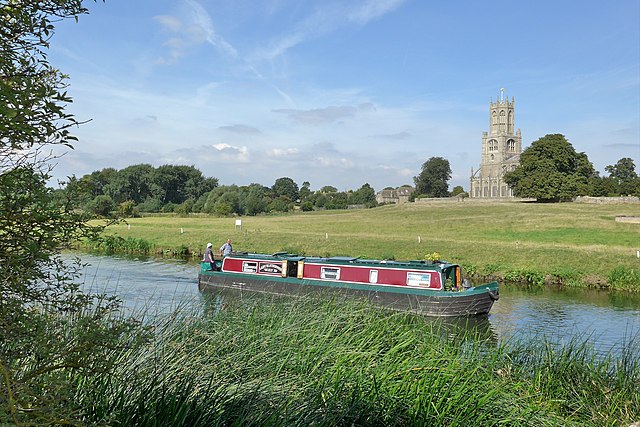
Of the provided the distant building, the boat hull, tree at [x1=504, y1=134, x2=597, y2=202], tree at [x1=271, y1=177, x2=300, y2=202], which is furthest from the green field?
the distant building

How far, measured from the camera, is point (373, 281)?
18234 millimetres

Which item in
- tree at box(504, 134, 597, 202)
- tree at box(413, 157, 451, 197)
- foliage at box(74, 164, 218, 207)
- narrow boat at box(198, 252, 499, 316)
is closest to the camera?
narrow boat at box(198, 252, 499, 316)

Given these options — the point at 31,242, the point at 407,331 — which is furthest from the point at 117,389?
the point at 407,331

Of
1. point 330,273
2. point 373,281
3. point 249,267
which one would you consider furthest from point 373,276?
point 249,267

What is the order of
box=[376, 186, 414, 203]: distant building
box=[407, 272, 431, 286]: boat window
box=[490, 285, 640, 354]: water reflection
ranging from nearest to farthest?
1. box=[490, 285, 640, 354]: water reflection
2. box=[407, 272, 431, 286]: boat window
3. box=[376, 186, 414, 203]: distant building

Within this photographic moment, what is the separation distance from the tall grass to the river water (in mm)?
4485

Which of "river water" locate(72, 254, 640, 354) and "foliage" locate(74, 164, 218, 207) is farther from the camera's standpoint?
"foliage" locate(74, 164, 218, 207)

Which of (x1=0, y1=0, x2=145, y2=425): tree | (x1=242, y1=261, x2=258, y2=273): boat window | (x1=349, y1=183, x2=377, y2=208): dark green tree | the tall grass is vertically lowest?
(x1=242, y1=261, x2=258, y2=273): boat window

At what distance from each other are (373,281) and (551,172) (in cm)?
5034

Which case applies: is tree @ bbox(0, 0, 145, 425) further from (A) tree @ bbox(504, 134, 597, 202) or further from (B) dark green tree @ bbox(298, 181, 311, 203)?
(B) dark green tree @ bbox(298, 181, 311, 203)

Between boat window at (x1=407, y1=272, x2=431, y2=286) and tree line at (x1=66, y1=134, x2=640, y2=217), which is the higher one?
tree line at (x1=66, y1=134, x2=640, y2=217)

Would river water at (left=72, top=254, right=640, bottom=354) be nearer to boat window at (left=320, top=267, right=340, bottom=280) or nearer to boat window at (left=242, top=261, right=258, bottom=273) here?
boat window at (left=242, top=261, right=258, bottom=273)

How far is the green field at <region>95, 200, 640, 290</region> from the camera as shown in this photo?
2491cm

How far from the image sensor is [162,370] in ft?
17.9
